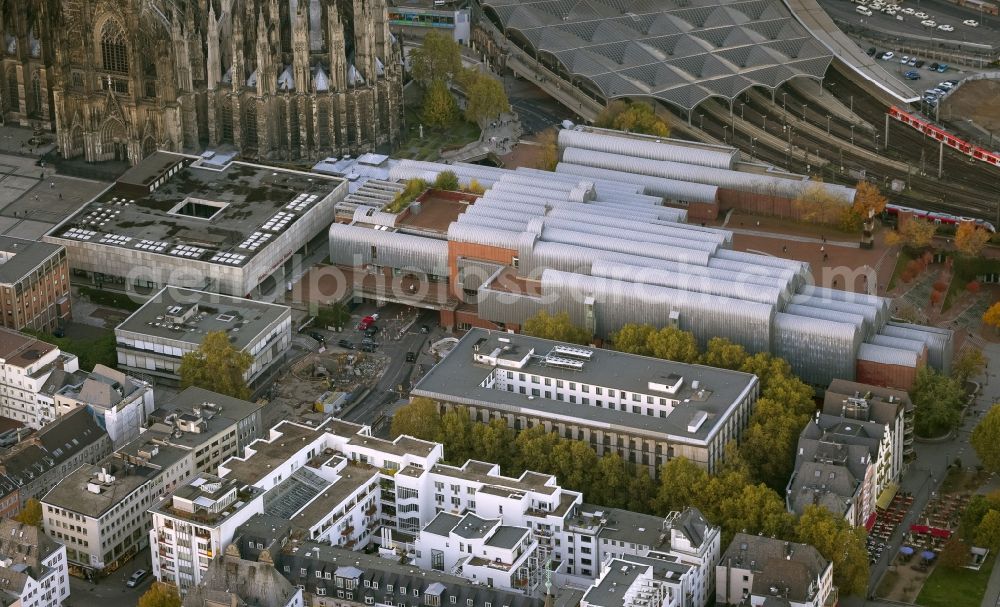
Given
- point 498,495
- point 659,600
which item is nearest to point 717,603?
point 659,600

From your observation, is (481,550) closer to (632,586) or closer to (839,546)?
(632,586)

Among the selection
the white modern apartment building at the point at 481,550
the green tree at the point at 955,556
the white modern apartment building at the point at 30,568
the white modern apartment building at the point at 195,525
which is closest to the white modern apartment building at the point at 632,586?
the white modern apartment building at the point at 481,550

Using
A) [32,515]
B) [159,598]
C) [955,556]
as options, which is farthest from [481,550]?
[955,556]

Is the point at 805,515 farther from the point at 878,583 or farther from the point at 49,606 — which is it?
the point at 49,606

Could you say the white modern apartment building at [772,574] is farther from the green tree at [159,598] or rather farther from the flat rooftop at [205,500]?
the green tree at [159,598]

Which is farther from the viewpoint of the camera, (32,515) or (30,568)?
(32,515)

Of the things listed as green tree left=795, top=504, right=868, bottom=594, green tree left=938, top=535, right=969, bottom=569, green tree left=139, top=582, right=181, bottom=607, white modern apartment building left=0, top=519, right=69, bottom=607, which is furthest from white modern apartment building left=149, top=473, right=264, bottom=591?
green tree left=938, top=535, right=969, bottom=569
